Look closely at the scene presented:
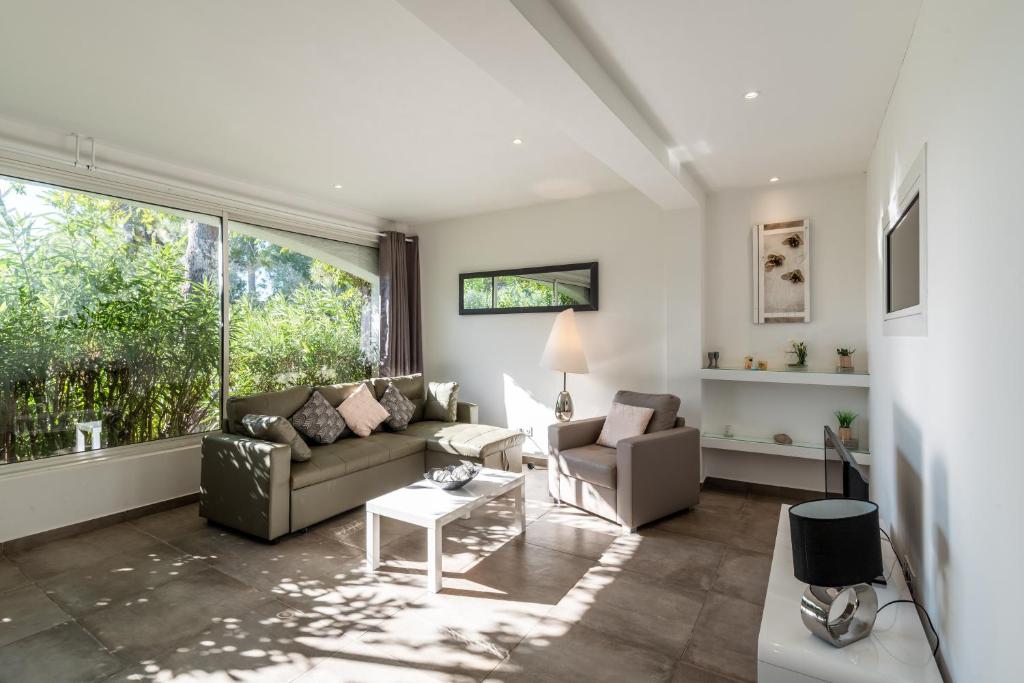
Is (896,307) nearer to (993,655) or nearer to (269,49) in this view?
(993,655)

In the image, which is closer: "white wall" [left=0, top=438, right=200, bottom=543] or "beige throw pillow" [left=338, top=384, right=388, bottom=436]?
"white wall" [left=0, top=438, right=200, bottom=543]

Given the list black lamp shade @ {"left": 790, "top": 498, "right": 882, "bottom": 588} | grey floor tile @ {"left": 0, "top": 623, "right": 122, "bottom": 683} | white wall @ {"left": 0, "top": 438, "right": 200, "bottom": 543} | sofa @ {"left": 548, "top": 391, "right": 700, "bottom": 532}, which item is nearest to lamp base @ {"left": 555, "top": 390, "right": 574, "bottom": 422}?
sofa @ {"left": 548, "top": 391, "right": 700, "bottom": 532}

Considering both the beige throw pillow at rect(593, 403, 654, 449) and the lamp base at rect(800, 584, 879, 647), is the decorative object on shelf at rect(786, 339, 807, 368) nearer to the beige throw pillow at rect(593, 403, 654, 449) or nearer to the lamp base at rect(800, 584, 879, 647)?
the beige throw pillow at rect(593, 403, 654, 449)

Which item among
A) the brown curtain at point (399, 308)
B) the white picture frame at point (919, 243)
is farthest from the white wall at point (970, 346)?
the brown curtain at point (399, 308)

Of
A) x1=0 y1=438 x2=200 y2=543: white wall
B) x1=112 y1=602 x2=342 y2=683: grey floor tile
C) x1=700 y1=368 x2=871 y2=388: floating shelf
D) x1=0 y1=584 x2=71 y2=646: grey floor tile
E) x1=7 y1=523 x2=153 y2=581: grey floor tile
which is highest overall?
x1=700 y1=368 x2=871 y2=388: floating shelf

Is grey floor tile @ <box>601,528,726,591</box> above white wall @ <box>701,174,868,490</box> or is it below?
below

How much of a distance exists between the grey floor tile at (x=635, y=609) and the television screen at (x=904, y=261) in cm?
173

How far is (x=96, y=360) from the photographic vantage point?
3.67 meters

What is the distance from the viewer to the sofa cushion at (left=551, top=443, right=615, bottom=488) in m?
3.64

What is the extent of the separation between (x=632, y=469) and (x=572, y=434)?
2.51ft

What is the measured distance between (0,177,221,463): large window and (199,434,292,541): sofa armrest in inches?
31.1

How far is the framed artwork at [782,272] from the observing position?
4266 millimetres

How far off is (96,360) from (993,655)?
15.8ft

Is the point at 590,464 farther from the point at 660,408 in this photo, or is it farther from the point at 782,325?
the point at 782,325
